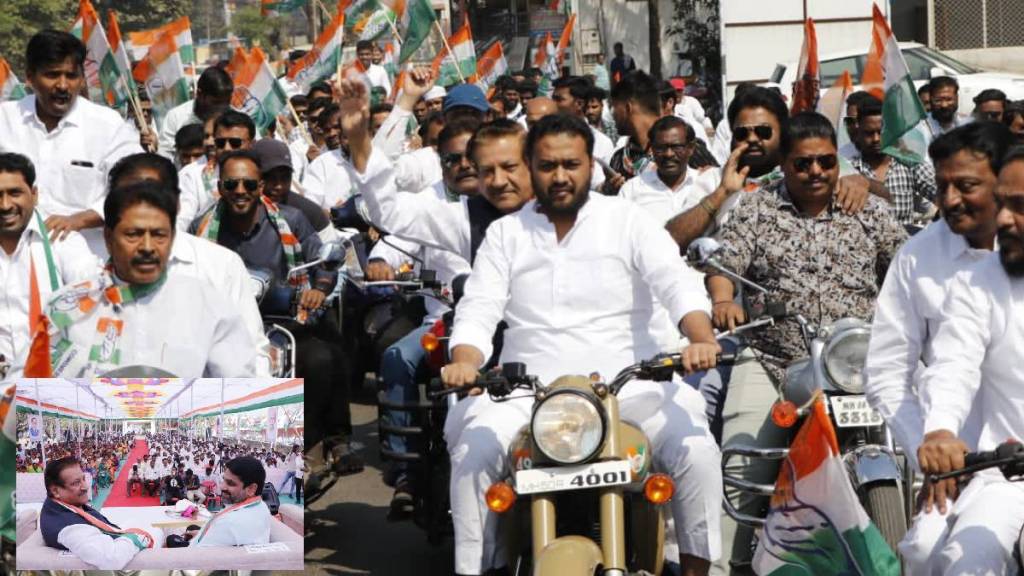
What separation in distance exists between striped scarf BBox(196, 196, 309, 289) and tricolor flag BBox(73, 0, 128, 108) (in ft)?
17.2

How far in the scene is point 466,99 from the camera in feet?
33.2

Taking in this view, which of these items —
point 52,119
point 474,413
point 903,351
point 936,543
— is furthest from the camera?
point 52,119

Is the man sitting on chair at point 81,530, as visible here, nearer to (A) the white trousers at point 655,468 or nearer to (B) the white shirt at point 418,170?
(A) the white trousers at point 655,468

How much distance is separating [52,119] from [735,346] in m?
4.02

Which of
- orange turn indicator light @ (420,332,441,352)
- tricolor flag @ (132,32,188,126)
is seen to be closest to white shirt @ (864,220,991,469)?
orange turn indicator light @ (420,332,441,352)

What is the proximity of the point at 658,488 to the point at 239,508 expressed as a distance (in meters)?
1.33

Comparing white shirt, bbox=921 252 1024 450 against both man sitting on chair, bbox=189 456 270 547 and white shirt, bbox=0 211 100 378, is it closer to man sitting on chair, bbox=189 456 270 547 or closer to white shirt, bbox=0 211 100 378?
man sitting on chair, bbox=189 456 270 547

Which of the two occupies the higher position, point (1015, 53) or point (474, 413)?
point (1015, 53)

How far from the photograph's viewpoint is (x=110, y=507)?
507 cm

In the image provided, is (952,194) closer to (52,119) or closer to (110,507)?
(110,507)

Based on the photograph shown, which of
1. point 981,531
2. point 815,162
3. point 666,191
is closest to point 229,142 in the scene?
point 666,191

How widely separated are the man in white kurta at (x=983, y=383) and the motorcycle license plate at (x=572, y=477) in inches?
37.0

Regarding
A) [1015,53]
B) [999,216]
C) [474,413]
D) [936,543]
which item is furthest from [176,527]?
[1015,53]

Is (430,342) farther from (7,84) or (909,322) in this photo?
(7,84)
